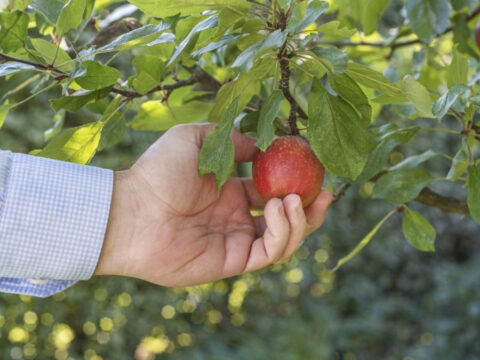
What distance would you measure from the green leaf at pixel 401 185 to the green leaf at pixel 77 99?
0.45 metres

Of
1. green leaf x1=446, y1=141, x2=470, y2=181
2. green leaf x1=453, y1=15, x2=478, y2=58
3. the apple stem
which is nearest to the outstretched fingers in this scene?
the apple stem

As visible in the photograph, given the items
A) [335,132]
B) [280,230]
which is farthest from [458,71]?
[280,230]

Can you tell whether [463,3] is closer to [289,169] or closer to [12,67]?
[289,169]

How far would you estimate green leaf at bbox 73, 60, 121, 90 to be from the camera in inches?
33.1

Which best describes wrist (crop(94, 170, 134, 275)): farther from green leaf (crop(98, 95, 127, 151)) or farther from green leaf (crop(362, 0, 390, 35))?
green leaf (crop(362, 0, 390, 35))

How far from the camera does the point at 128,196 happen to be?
3.40ft

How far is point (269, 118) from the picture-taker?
83 cm

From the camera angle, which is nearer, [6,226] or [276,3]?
[276,3]

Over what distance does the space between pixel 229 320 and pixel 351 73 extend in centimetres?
287

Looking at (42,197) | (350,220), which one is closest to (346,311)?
(350,220)

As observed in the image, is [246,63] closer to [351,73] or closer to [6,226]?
[351,73]

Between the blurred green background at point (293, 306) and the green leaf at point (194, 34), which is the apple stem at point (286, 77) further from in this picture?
the blurred green background at point (293, 306)

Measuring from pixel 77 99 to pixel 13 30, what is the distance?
0.39ft

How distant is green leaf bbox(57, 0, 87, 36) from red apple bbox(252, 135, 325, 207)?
0.31m
